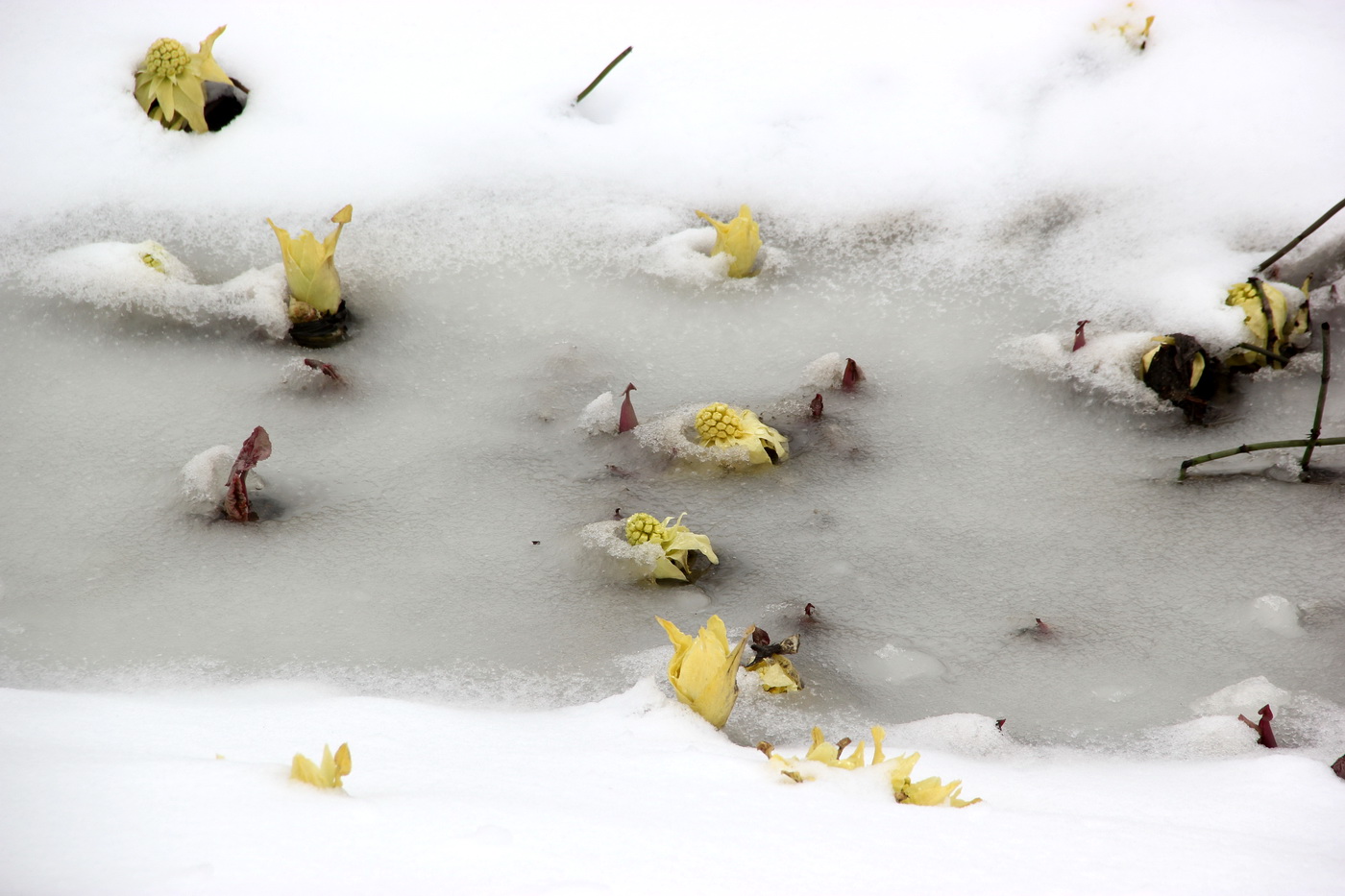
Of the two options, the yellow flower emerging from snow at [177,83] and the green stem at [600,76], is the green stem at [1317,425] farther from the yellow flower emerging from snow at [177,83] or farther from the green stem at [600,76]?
the yellow flower emerging from snow at [177,83]

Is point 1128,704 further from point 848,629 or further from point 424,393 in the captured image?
point 424,393

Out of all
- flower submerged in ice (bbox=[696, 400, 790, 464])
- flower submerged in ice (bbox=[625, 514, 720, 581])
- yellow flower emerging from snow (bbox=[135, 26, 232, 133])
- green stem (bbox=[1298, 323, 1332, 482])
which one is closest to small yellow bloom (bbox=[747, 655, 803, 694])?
flower submerged in ice (bbox=[625, 514, 720, 581])

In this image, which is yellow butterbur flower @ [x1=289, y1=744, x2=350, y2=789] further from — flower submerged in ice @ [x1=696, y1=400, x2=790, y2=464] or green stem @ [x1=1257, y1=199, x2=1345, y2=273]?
green stem @ [x1=1257, y1=199, x2=1345, y2=273]

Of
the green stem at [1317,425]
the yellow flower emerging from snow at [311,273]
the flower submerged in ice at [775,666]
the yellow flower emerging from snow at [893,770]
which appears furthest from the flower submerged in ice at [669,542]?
the green stem at [1317,425]

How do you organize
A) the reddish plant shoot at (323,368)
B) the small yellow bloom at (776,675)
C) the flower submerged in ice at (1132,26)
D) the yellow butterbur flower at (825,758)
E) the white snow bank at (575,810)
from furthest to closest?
1. the flower submerged in ice at (1132,26)
2. the reddish plant shoot at (323,368)
3. the small yellow bloom at (776,675)
4. the yellow butterbur flower at (825,758)
5. the white snow bank at (575,810)

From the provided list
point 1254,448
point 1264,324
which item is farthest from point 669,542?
point 1264,324

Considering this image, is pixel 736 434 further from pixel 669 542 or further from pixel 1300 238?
pixel 1300 238
